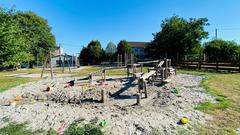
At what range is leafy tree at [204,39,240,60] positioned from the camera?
24266 millimetres

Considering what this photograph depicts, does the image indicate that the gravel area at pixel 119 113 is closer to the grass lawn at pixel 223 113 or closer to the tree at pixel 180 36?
the grass lawn at pixel 223 113

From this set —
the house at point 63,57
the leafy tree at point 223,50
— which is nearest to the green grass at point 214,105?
the house at point 63,57

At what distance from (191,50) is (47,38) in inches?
1116

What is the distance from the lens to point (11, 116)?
4.96 meters

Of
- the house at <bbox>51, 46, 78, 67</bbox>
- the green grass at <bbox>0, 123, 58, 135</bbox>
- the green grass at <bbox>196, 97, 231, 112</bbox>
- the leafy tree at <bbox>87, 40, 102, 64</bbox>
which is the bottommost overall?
the green grass at <bbox>0, 123, 58, 135</bbox>

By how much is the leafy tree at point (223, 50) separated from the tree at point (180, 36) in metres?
2.35

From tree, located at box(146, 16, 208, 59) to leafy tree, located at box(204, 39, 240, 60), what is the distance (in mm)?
2348

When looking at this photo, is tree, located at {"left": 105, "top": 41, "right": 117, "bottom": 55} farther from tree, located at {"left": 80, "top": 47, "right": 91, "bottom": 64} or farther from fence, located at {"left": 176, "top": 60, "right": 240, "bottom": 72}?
fence, located at {"left": 176, "top": 60, "right": 240, "bottom": 72}

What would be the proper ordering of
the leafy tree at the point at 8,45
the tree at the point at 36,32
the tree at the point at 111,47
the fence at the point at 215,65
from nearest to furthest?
the leafy tree at the point at 8,45
the fence at the point at 215,65
the tree at the point at 36,32
the tree at the point at 111,47

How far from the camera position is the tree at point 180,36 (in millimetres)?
25438

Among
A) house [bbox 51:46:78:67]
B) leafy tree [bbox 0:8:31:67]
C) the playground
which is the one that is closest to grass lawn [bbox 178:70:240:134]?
the playground

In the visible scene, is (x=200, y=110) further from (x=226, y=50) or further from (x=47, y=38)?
(x=47, y=38)

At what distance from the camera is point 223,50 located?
1008 inches

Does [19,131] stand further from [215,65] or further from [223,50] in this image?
[223,50]
